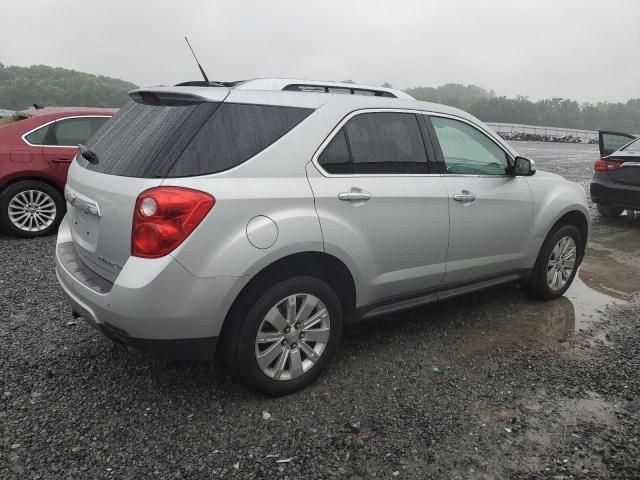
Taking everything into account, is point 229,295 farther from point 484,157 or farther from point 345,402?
point 484,157

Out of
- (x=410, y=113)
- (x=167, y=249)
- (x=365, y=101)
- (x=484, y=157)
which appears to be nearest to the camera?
(x=167, y=249)

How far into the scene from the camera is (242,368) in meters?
2.67

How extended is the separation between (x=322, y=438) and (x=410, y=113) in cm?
217

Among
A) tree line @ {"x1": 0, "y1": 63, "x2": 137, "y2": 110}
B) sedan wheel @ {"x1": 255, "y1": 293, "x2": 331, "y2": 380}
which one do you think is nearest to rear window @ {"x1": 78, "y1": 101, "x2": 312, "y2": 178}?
→ sedan wheel @ {"x1": 255, "y1": 293, "x2": 331, "y2": 380}

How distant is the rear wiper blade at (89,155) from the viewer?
9.53 ft

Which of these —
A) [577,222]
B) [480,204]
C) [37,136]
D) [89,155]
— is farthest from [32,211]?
[577,222]

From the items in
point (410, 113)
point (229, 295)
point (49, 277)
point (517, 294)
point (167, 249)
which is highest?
point (410, 113)

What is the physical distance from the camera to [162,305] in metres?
2.38

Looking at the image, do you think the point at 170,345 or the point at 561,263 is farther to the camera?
the point at 561,263

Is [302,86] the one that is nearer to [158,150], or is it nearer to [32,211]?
[158,150]

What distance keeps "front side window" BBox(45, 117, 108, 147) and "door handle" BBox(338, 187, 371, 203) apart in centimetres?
457

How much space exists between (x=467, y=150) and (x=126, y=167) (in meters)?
2.41

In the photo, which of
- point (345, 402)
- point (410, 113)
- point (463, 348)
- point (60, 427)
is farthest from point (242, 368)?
point (410, 113)

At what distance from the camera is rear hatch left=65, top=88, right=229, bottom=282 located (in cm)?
247
